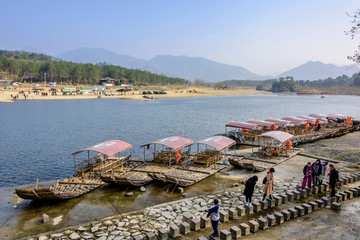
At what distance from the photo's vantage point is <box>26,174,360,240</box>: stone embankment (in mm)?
10602

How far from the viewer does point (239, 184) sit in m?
18.1

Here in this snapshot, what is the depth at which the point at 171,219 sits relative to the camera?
42.2 ft

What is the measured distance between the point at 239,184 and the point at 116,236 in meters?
9.80

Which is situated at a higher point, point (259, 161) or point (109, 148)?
point (109, 148)

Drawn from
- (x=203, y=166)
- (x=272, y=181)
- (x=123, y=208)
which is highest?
(x=272, y=181)

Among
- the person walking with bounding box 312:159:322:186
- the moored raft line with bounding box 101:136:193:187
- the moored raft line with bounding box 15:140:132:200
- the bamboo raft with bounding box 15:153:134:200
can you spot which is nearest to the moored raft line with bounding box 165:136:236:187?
the moored raft line with bounding box 101:136:193:187

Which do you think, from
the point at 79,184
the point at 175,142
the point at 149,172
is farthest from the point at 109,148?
the point at 175,142

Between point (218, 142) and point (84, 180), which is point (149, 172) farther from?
point (218, 142)

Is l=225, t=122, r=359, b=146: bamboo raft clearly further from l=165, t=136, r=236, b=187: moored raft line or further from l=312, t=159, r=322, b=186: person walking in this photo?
l=312, t=159, r=322, b=186: person walking

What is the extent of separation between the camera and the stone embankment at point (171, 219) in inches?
417

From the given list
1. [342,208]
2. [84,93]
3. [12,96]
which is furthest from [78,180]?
[84,93]

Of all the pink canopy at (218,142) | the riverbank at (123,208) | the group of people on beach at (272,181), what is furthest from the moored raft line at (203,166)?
the group of people on beach at (272,181)

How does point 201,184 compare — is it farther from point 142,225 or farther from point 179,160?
point 142,225

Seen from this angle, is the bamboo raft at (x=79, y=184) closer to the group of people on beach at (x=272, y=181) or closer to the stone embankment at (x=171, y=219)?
the stone embankment at (x=171, y=219)
